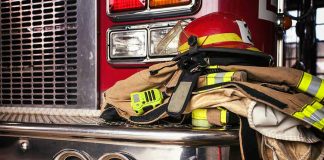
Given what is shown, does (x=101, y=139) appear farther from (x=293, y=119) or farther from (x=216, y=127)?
(x=293, y=119)

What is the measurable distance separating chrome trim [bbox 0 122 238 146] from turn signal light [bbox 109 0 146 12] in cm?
62

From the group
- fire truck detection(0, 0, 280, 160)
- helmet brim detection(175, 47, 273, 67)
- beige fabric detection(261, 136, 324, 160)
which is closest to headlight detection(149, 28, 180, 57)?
fire truck detection(0, 0, 280, 160)

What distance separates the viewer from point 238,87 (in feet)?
3.26

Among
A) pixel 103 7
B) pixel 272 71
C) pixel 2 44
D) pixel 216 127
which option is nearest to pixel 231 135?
pixel 216 127

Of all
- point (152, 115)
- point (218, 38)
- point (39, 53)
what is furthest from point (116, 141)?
point (39, 53)

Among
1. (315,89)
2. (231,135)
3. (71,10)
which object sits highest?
(71,10)

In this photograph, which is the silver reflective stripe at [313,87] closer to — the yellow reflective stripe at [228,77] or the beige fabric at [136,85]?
the yellow reflective stripe at [228,77]

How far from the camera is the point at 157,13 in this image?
4.99 feet

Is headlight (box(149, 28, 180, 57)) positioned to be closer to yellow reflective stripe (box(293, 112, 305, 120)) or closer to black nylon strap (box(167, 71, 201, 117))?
black nylon strap (box(167, 71, 201, 117))

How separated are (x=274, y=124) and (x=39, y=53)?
1.20 meters

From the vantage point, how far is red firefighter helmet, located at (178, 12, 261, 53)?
48.7 inches

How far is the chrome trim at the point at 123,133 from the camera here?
0.98 metres

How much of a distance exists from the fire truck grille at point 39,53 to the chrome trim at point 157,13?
21cm

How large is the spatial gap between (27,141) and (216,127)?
627mm
